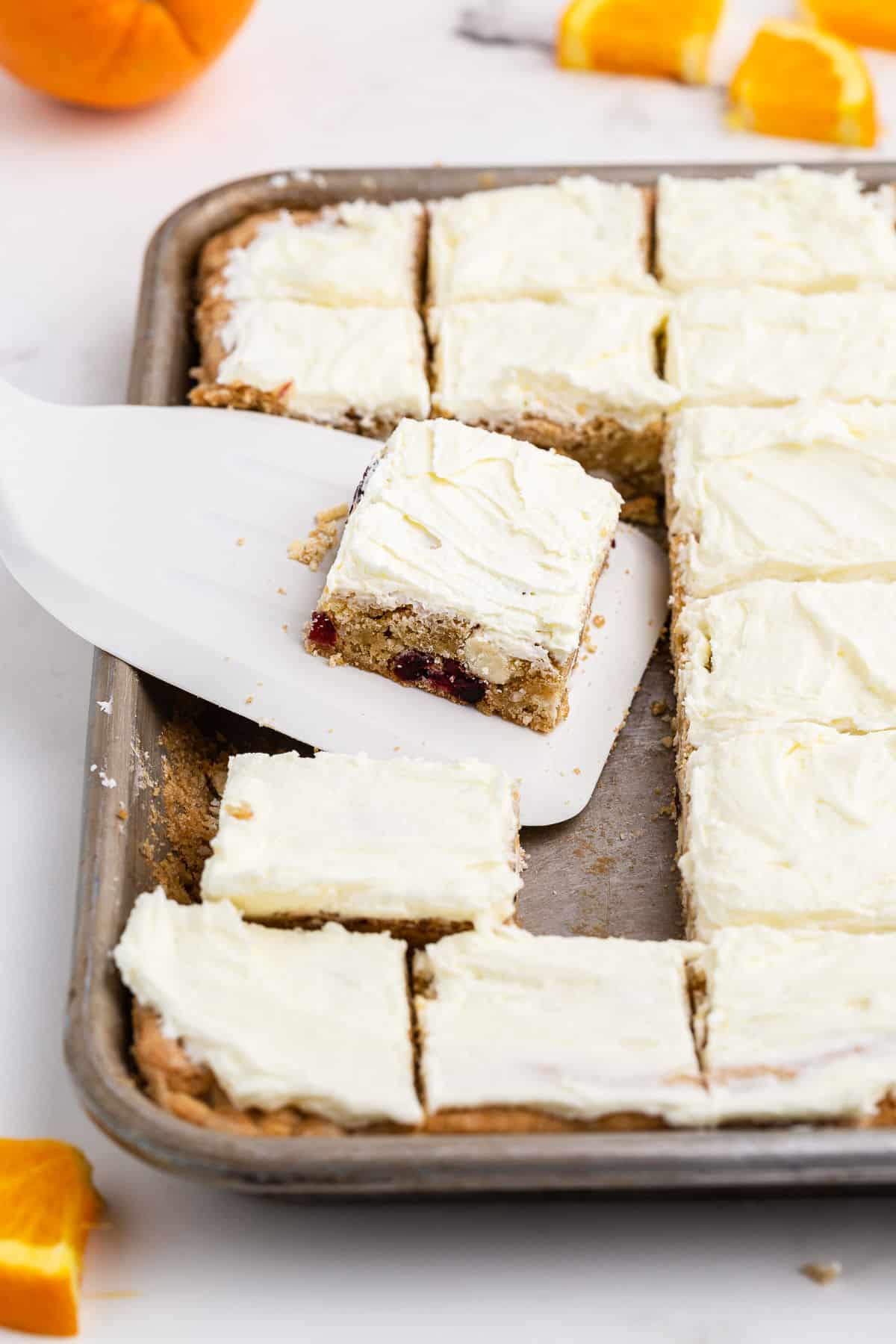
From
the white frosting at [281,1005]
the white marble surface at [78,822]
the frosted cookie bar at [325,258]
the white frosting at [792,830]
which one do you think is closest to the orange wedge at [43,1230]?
the white marble surface at [78,822]

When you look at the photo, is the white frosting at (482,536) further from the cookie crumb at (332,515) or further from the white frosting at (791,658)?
the white frosting at (791,658)

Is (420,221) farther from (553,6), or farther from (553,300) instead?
(553,6)

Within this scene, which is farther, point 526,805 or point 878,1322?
point 526,805

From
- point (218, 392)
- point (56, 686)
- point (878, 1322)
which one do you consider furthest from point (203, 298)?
point (878, 1322)

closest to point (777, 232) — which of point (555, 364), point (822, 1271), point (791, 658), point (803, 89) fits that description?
point (555, 364)

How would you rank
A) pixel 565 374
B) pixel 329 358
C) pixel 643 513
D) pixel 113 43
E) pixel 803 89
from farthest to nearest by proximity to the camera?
pixel 803 89
pixel 113 43
pixel 643 513
pixel 329 358
pixel 565 374

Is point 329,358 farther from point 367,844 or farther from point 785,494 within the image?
point 367,844
